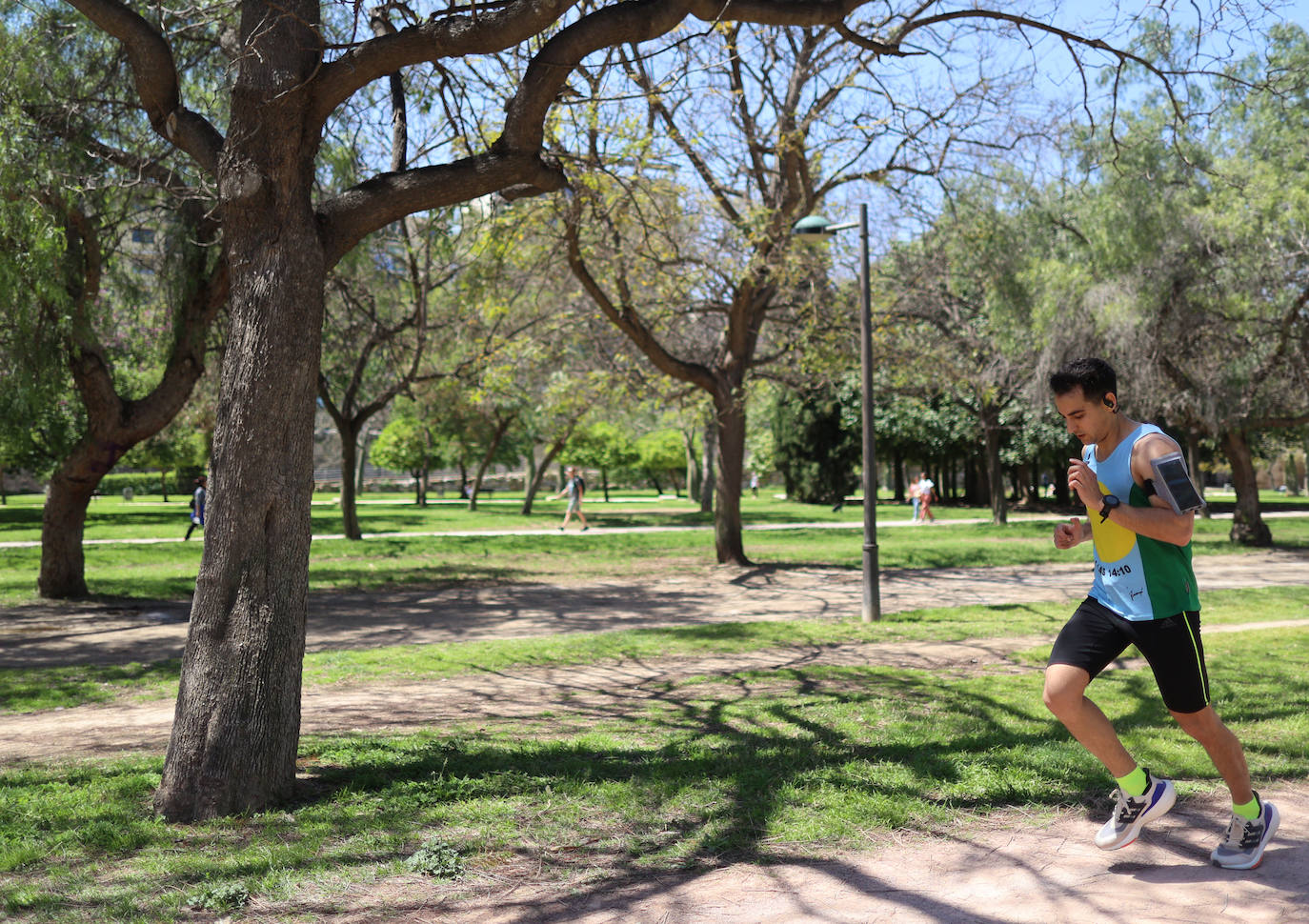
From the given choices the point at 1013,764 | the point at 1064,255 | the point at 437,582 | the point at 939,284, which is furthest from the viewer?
the point at 939,284

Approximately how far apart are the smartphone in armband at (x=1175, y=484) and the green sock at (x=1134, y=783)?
3.67 feet

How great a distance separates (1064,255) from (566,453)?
2558cm

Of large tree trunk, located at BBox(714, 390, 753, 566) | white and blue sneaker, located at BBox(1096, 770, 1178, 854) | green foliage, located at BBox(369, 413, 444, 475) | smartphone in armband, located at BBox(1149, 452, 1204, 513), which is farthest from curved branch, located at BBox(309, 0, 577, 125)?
green foliage, located at BBox(369, 413, 444, 475)

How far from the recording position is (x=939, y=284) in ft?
86.5

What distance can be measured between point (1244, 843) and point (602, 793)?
2.77 meters

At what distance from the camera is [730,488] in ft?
60.1

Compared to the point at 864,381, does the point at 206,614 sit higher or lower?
lower

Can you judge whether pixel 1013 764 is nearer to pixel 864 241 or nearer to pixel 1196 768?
pixel 1196 768

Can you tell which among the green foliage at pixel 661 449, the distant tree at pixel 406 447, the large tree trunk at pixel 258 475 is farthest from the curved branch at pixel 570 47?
the green foliage at pixel 661 449

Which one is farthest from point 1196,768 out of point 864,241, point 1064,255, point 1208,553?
point 1064,255

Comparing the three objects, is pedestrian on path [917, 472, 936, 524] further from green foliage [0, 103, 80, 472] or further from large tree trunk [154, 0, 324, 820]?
large tree trunk [154, 0, 324, 820]

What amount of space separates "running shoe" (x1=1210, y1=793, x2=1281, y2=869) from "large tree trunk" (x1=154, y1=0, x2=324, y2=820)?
4151 mm

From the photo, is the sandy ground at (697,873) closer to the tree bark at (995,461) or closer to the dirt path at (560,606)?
the dirt path at (560,606)

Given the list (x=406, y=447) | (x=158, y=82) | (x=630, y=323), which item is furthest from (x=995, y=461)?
(x=158, y=82)
